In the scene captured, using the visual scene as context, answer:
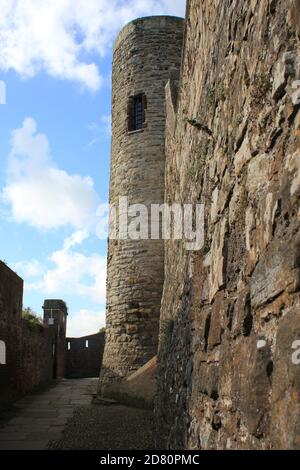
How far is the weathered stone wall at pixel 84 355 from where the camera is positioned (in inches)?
953

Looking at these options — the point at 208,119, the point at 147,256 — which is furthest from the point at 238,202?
the point at 147,256

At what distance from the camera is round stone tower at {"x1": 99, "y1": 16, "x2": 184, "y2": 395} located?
11.6 meters

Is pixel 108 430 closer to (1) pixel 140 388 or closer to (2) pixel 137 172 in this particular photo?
(1) pixel 140 388

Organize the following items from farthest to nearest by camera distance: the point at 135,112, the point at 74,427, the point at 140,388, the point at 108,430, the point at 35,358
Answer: the point at 35,358 → the point at 135,112 → the point at 140,388 → the point at 74,427 → the point at 108,430

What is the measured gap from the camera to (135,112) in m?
13.1

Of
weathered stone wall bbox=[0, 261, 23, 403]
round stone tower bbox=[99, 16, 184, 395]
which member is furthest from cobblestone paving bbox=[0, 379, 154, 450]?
round stone tower bbox=[99, 16, 184, 395]

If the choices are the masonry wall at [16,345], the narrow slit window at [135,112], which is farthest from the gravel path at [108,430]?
the narrow slit window at [135,112]

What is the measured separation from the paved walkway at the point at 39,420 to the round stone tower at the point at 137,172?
3.67 feet

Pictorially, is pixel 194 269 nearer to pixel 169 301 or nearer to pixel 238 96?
pixel 238 96

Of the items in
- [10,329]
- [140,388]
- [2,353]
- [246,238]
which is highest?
[246,238]

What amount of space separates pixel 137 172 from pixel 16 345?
16.1 feet

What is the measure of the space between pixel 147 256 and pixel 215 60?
8.41 meters

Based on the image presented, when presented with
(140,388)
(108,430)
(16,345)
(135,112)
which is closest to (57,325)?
(16,345)

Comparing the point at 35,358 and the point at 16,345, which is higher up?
the point at 16,345
